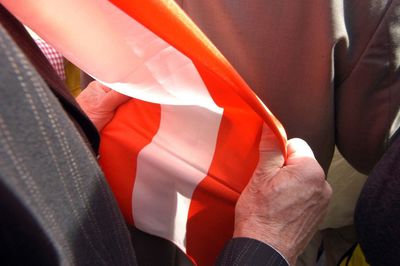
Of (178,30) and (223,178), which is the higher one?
(178,30)

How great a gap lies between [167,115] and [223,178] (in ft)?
0.41

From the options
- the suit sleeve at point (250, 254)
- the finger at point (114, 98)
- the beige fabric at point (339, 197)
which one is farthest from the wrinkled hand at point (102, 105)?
the beige fabric at point (339, 197)

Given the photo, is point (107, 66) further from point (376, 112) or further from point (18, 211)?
point (376, 112)

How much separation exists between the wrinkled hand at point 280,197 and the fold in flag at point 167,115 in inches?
1.0

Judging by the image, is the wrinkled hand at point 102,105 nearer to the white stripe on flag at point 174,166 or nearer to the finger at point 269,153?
the white stripe on flag at point 174,166

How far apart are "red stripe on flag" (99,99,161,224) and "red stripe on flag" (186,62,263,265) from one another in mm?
110

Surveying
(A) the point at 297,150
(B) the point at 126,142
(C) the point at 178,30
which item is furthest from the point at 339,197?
(C) the point at 178,30

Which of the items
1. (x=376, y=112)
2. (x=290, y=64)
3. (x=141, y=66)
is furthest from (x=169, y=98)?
(x=376, y=112)

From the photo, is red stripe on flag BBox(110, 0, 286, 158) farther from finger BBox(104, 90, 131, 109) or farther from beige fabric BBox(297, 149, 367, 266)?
beige fabric BBox(297, 149, 367, 266)

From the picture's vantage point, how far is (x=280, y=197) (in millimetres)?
454

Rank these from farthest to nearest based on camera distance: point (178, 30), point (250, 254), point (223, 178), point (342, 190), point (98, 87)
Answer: point (342, 190), point (98, 87), point (223, 178), point (250, 254), point (178, 30)

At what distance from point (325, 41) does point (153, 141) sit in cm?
28

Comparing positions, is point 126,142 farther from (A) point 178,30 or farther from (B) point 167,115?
(A) point 178,30

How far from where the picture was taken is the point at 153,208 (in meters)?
0.57
